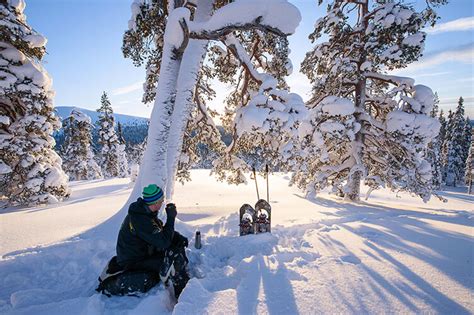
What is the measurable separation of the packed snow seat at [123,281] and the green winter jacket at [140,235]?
134 millimetres

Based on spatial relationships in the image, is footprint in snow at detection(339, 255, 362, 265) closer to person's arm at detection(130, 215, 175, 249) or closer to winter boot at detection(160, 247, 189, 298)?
winter boot at detection(160, 247, 189, 298)

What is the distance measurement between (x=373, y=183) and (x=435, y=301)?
→ 31.6 feet

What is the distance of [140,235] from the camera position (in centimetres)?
354

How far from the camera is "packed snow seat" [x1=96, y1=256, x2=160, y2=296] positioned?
3.56 meters

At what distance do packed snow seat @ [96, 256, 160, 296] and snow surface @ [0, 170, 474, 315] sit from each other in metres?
0.13

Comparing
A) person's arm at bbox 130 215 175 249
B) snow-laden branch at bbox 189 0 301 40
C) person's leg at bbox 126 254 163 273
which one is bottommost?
person's leg at bbox 126 254 163 273

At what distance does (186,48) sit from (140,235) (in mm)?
5735

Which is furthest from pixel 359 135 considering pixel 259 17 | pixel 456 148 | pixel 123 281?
pixel 456 148

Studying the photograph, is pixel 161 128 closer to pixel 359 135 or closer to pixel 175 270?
pixel 175 270

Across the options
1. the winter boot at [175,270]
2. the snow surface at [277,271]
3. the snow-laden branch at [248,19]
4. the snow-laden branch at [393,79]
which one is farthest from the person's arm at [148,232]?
the snow-laden branch at [393,79]

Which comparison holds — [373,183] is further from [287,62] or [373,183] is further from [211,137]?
[211,137]

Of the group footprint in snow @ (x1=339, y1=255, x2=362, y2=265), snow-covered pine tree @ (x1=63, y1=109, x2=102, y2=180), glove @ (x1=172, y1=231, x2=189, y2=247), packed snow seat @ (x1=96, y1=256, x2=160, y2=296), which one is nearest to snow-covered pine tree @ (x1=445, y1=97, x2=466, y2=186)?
footprint in snow @ (x1=339, y1=255, x2=362, y2=265)

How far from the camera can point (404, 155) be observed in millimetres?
10398

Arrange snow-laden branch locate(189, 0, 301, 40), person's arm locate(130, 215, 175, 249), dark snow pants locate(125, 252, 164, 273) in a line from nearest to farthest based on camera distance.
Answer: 1. person's arm locate(130, 215, 175, 249)
2. dark snow pants locate(125, 252, 164, 273)
3. snow-laden branch locate(189, 0, 301, 40)
